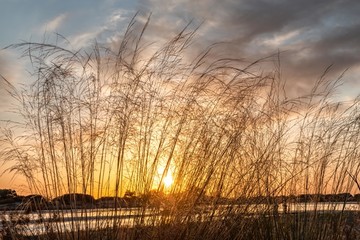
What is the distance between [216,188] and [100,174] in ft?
3.08

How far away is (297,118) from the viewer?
4.77 m

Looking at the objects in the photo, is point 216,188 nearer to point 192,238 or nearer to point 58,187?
point 192,238

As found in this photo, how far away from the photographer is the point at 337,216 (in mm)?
4336

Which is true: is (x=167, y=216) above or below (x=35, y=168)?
below

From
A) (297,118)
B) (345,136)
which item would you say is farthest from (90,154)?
(345,136)

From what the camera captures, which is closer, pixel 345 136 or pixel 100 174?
pixel 100 174

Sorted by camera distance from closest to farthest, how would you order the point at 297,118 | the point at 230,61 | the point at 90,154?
the point at 90,154, the point at 230,61, the point at 297,118

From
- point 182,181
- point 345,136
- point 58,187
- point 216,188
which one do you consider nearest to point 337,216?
point 345,136

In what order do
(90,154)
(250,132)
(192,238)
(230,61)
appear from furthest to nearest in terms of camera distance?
(250,132)
(230,61)
(90,154)
(192,238)

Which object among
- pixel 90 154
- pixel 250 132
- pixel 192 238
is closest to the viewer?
pixel 192 238

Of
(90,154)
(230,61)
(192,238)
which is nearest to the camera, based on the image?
(192,238)

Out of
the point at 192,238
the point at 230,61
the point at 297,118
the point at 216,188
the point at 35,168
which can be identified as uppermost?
the point at 230,61

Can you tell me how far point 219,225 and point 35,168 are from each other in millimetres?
1632

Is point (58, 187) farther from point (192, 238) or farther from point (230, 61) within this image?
point (230, 61)
